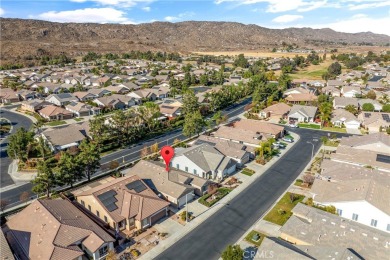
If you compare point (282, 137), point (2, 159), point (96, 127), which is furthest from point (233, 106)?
point (2, 159)

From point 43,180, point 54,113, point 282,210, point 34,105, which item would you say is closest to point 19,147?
point 43,180

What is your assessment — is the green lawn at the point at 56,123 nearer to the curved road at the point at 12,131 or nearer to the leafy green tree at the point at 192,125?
the curved road at the point at 12,131

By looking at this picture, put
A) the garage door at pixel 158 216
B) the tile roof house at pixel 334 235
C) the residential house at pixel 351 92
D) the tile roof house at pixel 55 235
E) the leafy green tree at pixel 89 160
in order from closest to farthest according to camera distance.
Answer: the tile roof house at pixel 55 235 < the tile roof house at pixel 334 235 < the garage door at pixel 158 216 < the leafy green tree at pixel 89 160 < the residential house at pixel 351 92

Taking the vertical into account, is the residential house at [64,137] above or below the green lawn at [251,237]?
above

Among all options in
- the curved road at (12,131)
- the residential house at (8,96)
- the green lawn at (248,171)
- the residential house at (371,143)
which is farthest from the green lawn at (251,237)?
the residential house at (8,96)

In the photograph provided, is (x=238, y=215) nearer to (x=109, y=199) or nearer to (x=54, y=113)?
(x=109, y=199)

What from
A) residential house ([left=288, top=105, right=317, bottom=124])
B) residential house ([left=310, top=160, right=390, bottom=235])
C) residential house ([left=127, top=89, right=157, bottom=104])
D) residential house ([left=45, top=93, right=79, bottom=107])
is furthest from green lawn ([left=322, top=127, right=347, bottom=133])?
residential house ([left=45, top=93, right=79, bottom=107])

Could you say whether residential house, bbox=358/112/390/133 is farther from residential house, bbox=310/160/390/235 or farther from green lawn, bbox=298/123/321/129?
residential house, bbox=310/160/390/235
